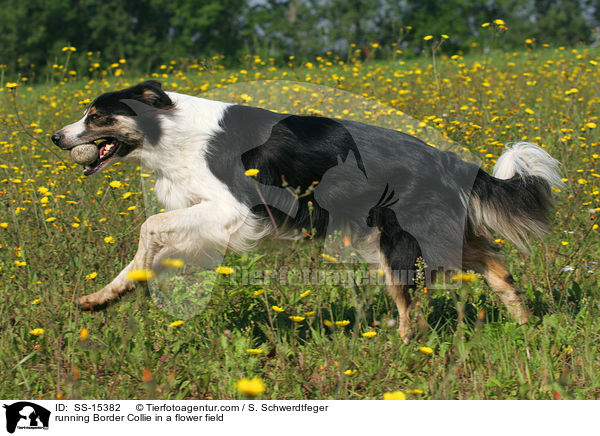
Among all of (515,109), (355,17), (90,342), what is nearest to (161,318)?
(90,342)

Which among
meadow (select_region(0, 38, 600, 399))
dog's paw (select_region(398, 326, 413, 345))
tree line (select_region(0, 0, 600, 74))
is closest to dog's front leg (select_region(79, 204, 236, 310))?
meadow (select_region(0, 38, 600, 399))

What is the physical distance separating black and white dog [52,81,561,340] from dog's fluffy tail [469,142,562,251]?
0.11 feet

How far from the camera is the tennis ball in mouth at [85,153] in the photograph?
128 inches

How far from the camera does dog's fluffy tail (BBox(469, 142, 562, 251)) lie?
331 centimetres

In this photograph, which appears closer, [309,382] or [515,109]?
[309,382]

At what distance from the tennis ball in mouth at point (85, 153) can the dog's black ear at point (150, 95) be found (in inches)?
15.8

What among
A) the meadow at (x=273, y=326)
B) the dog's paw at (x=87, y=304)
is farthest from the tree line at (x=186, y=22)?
the dog's paw at (x=87, y=304)

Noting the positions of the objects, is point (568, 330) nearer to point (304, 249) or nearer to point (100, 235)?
point (304, 249)

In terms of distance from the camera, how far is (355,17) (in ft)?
92.0

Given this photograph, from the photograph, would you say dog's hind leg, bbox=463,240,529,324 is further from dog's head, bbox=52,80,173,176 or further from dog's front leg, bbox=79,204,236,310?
dog's head, bbox=52,80,173,176

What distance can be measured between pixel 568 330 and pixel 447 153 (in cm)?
118
